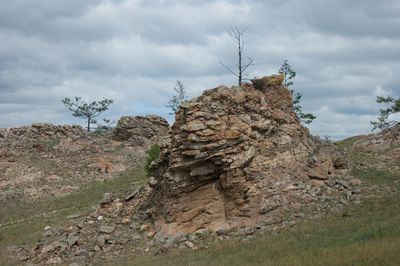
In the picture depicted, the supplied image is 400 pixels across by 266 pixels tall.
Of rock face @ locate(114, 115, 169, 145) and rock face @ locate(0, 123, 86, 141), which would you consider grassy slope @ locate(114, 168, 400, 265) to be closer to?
rock face @ locate(114, 115, 169, 145)

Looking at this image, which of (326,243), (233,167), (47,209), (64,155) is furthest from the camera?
(64,155)

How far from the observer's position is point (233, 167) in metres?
20.8

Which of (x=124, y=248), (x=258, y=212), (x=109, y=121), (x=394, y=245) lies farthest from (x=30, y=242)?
(x=109, y=121)

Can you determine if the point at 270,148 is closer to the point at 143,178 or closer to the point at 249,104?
the point at 249,104

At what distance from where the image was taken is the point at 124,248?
20234mm

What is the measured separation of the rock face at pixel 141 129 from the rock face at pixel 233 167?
941 inches

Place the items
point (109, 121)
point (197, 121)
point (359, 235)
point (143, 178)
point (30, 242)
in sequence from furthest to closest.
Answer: point (109, 121) < point (143, 178) < point (30, 242) < point (197, 121) < point (359, 235)

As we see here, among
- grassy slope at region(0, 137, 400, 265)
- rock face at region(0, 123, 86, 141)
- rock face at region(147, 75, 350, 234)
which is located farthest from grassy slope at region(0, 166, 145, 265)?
rock face at region(0, 123, 86, 141)

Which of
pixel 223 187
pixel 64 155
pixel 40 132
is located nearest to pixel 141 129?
pixel 64 155

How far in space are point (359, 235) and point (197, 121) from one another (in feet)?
30.3

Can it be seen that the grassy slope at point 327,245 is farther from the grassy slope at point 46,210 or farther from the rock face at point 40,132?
the rock face at point 40,132

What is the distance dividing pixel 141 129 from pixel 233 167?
27332mm

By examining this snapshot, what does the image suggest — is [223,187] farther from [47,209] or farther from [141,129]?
[141,129]

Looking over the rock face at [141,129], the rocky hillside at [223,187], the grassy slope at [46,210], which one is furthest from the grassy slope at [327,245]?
the rock face at [141,129]
